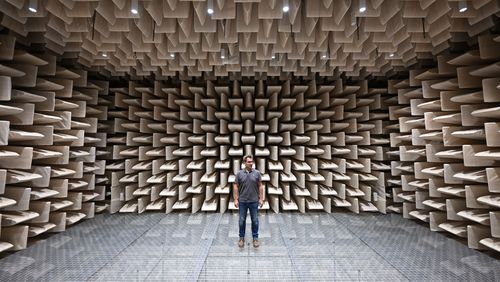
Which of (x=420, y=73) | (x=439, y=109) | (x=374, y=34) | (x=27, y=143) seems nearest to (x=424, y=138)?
(x=439, y=109)

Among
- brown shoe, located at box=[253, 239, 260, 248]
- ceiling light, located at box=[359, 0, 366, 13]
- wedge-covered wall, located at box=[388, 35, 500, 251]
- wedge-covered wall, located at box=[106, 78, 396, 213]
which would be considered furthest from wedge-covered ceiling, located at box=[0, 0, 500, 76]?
brown shoe, located at box=[253, 239, 260, 248]

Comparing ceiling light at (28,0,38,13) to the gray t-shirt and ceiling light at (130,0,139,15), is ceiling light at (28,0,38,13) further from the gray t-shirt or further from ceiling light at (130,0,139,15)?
the gray t-shirt

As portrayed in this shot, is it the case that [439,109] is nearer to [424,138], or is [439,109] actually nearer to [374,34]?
[424,138]

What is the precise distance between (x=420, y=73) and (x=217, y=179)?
365cm

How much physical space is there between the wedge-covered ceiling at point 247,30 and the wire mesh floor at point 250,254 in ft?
7.76

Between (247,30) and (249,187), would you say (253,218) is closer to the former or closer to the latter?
(249,187)

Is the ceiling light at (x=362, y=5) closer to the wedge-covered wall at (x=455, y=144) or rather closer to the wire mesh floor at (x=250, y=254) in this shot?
the wedge-covered wall at (x=455, y=144)

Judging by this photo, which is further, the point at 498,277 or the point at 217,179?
the point at 217,179

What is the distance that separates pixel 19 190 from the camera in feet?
7.78

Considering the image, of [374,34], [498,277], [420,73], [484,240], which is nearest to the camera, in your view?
[498,277]

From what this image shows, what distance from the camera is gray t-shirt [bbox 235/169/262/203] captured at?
2494 millimetres

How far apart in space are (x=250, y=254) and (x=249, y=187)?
28.0 inches

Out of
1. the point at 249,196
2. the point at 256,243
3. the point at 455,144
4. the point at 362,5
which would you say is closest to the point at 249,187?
the point at 249,196

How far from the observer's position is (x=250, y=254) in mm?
2289
